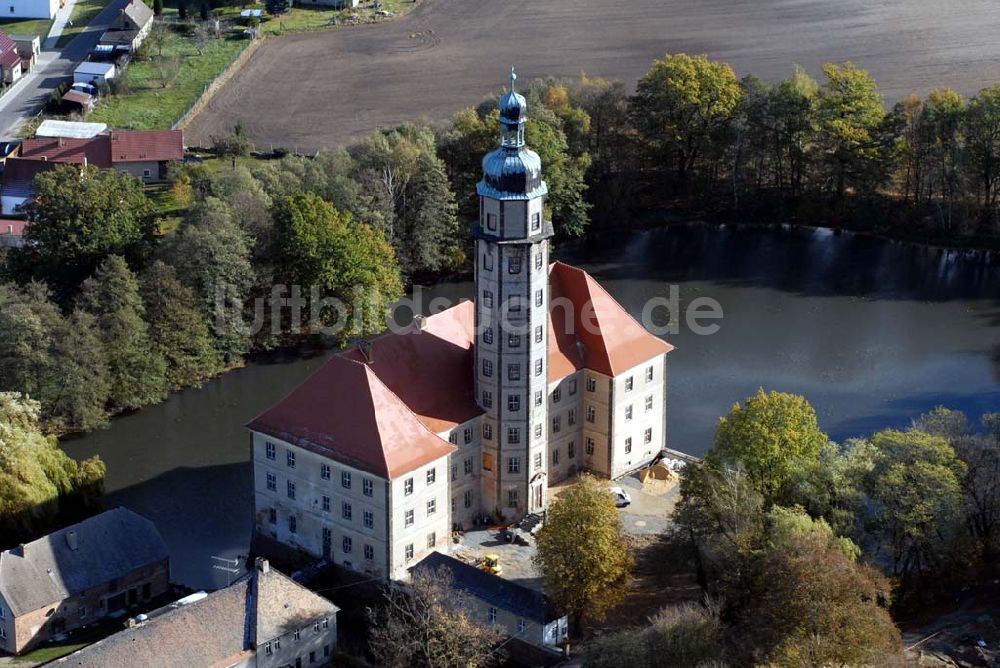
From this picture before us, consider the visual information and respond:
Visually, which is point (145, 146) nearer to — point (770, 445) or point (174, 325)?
point (174, 325)

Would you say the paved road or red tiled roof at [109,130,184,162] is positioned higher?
the paved road

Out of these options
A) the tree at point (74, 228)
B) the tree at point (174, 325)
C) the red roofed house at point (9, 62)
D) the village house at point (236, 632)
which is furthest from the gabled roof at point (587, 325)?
the red roofed house at point (9, 62)

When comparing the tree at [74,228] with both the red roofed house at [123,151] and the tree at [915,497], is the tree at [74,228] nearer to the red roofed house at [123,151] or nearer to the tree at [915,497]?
the red roofed house at [123,151]

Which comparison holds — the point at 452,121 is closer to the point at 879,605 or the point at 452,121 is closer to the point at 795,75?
the point at 795,75


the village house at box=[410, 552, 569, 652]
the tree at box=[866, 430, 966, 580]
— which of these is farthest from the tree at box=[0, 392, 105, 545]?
the tree at box=[866, 430, 966, 580]

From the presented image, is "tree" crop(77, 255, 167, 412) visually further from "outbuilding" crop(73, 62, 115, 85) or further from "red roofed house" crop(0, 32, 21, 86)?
"red roofed house" crop(0, 32, 21, 86)

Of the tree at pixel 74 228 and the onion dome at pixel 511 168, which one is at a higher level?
the onion dome at pixel 511 168
